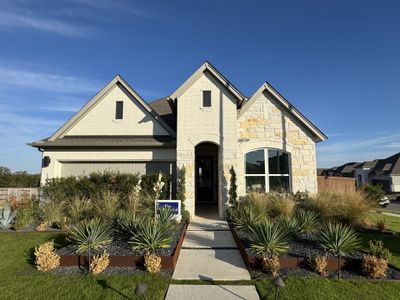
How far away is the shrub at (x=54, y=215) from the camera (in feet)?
32.4

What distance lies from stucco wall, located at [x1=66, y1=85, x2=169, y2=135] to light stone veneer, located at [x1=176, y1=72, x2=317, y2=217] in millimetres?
2226

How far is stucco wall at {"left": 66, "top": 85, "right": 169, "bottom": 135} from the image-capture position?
Answer: 1455 cm

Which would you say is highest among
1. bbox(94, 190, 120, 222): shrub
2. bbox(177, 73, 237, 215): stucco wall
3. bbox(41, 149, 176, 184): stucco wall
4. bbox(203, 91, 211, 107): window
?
bbox(203, 91, 211, 107): window

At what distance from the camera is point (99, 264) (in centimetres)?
568

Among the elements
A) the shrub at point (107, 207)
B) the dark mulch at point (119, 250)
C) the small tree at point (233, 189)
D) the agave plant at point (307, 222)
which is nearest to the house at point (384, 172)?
the small tree at point (233, 189)

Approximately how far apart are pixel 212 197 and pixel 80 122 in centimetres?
922

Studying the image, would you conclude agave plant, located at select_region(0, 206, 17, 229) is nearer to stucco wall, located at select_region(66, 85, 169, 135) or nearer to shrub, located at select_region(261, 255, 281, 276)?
stucco wall, located at select_region(66, 85, 169, 135)

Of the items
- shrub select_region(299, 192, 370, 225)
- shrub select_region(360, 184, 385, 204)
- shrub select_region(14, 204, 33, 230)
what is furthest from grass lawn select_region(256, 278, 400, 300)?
shrub select_region(14, 204, 33, 230)

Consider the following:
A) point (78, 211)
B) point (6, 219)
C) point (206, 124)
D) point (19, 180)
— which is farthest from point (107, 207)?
point (19, 180)

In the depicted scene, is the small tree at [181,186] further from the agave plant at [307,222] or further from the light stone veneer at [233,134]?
the agave plant at [307,222]

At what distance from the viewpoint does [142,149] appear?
45.7 feet

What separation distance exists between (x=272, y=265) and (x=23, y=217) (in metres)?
9.44

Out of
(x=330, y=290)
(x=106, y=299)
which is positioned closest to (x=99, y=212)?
(x=106, y=299)

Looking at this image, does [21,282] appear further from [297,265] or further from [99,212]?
[297,265]
